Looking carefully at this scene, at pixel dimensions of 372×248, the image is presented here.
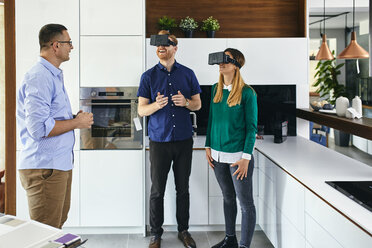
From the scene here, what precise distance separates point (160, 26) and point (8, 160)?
1.95m

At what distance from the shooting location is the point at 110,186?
11.7 ft

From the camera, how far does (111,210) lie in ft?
11.8

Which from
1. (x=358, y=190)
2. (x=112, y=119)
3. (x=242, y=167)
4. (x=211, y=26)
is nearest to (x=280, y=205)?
(x=242, y=167)

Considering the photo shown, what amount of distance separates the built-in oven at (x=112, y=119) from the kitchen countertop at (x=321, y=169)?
1.17 meters

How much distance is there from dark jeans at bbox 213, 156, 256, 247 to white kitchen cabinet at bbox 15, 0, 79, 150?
1.63 m

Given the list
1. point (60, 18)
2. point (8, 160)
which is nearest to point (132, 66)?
point (60, 18)

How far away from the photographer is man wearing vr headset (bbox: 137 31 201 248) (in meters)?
3.14

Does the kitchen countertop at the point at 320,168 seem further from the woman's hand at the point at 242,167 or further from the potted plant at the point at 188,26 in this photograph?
the potted plant at the point at 188,26

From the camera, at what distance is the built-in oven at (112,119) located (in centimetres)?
355

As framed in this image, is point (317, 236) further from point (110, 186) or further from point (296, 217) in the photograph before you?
point (110, 186)

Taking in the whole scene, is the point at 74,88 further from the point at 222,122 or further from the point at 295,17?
the point at 295,17

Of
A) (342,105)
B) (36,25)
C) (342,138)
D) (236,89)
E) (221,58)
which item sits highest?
(36,25)

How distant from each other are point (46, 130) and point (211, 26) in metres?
2.28

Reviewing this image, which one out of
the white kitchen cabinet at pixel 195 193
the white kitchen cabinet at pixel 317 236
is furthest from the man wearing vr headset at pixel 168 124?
the white kitchen cabinet at pixel 317 236
